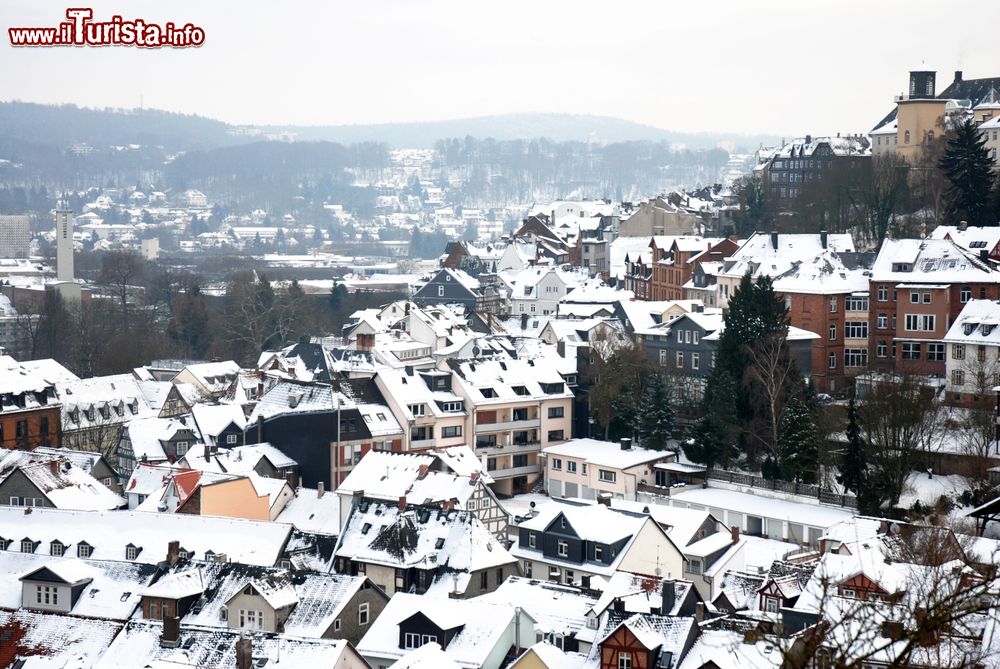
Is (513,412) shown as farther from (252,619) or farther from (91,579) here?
(252,619)

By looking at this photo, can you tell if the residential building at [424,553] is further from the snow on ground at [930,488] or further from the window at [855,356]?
the window at [855,356]

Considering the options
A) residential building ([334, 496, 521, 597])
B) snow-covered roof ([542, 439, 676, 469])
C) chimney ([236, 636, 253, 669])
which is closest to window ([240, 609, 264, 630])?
chimney ([236, 636, 253, 669])

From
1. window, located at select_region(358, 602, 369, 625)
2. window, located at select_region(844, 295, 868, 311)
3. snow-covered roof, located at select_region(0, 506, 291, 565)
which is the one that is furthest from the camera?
window, located at select_region(844, 295, 868, 311)

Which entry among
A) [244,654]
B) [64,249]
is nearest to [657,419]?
[244,654]

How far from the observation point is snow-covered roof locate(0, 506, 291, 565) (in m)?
31.6

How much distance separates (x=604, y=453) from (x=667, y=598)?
17790 millimetres

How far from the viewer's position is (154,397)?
55.8 metres

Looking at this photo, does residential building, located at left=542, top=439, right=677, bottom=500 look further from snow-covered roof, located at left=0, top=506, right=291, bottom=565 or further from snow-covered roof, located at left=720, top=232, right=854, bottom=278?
snow-covered roof, located at left=0, top=506, right=291, bottom=565

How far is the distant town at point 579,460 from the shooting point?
84.5 feet

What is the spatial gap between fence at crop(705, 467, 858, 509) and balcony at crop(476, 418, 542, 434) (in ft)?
22.6

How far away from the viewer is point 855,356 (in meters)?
45.9

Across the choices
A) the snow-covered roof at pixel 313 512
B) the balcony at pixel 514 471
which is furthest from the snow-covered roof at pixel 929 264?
the snow-covered roof at pixel 313 512

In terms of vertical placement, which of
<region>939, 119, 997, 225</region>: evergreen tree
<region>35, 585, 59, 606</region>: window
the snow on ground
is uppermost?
<region>939, 119, 997, 225</region>: evergreen tree

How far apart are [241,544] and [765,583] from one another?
1171cm
